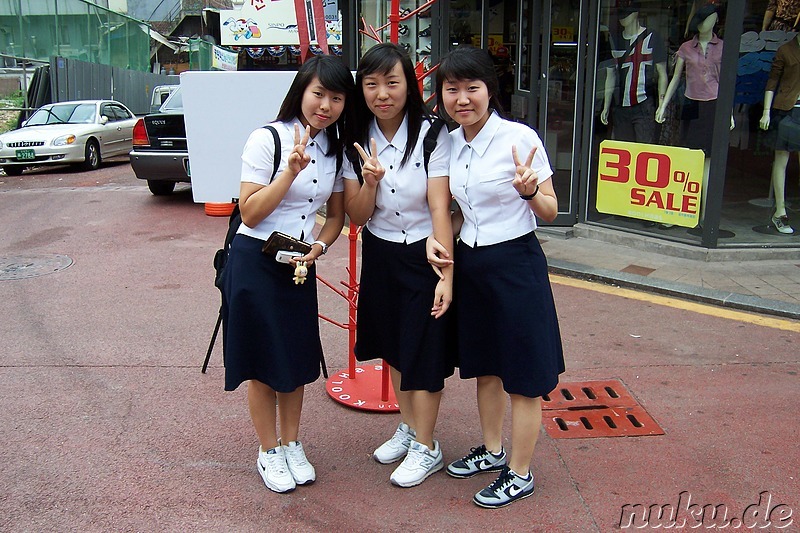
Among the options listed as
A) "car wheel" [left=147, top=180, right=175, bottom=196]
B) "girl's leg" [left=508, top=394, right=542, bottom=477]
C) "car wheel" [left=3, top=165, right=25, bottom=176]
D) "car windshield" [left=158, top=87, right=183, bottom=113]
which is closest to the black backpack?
"girl's leg" [left=508, top=394, right=542, bottom=477]

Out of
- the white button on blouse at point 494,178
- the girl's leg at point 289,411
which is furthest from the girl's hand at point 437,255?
the girl's leg at point 289,411

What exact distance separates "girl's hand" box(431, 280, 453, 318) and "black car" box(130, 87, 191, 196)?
25.6 feet

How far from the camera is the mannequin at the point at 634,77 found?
709 cm

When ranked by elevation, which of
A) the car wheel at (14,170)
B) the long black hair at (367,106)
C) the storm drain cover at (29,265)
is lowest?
the storm drain cover at (29,265)

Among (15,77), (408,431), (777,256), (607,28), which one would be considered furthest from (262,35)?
(408,431)

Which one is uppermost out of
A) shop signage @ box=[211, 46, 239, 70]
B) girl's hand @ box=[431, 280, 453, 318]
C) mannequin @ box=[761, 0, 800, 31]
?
shop signage @ box=[211, 46, 239, 70]

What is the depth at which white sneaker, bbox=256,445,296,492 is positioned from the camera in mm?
3238

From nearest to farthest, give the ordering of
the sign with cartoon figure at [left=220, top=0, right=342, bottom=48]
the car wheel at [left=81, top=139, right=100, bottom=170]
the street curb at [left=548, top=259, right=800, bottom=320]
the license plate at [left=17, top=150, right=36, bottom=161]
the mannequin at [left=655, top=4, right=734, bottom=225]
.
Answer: the street curb at [left=548, top=259, right=800, bottom=320] < the mannequin at [left=655, top=4, right=734, bottom=225] < the license plate at [left=17, top=150, right=36, bottom=161] < the car wheel at [left=81, top=139, right=100, bottom=170] < the sign with cartoon figure at [left=220, top=0, right=342, bottom=48]

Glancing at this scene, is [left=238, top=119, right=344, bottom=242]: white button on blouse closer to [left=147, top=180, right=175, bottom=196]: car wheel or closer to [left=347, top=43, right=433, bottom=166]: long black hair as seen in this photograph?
[left=347, top=43, right=433, bottom=166]: long black hair

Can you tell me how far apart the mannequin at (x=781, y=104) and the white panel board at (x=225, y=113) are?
511cm

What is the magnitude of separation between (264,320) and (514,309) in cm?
100

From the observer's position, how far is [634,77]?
23.7 feet

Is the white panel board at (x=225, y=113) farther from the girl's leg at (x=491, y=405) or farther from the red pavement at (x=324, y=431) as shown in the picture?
the girl's leg at (x=491, y=405)

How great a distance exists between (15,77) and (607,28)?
18770 millimetres
